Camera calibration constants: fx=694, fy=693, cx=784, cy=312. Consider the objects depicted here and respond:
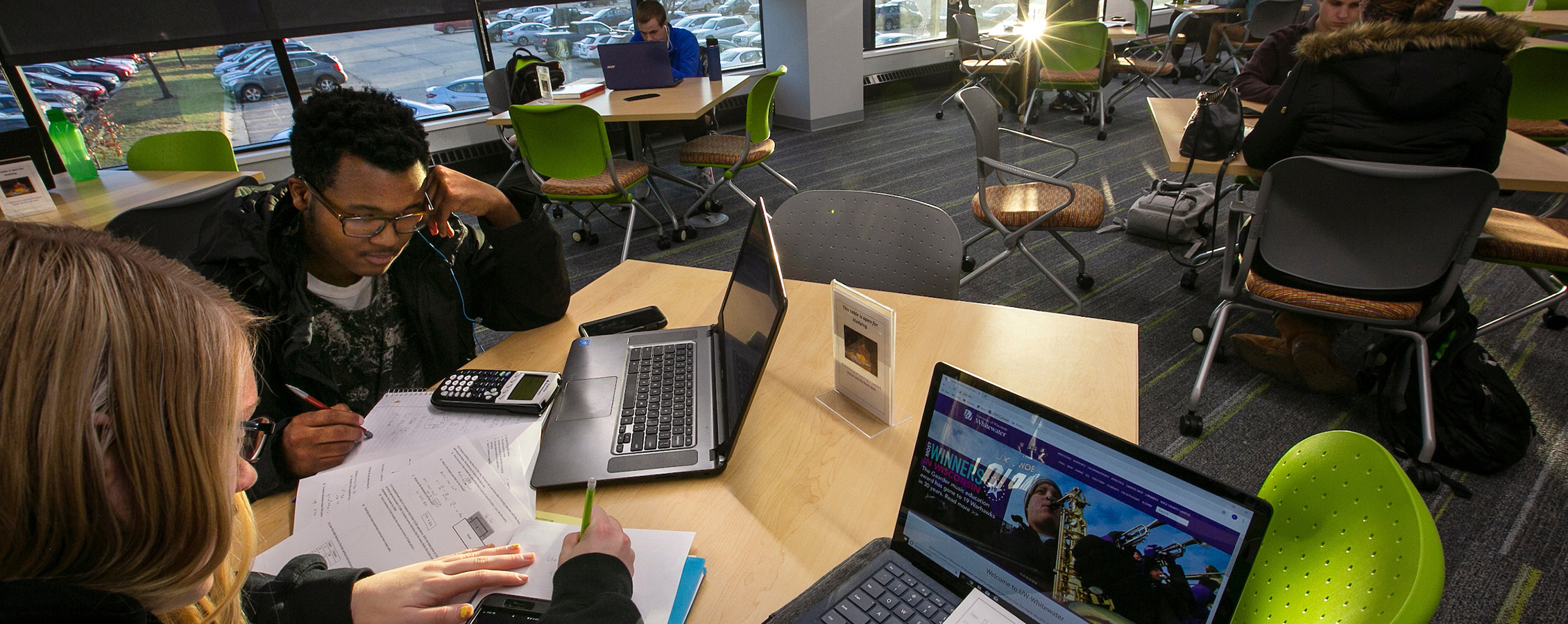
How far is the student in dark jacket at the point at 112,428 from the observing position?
0.45 m

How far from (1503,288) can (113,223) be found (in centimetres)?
478

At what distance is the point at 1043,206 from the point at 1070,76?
3058 mm

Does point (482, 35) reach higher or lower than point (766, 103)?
higher

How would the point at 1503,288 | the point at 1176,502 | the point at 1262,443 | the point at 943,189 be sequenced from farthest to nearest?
the point at 943,189 < the point at 1503,288 < the point at 1262,443 < the point at 1176,502

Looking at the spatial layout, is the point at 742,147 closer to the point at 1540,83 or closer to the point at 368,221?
the point at 368,221

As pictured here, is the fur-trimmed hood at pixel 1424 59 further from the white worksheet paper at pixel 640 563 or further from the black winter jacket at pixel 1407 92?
the white worksheet paper at pixel 640 563

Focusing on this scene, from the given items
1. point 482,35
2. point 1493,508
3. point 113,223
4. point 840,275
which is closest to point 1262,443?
point 1493,508

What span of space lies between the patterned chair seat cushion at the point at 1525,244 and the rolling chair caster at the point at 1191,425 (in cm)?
100

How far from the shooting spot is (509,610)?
80cm

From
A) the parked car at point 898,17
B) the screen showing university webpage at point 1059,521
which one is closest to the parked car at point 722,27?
the parked car at point 898,17

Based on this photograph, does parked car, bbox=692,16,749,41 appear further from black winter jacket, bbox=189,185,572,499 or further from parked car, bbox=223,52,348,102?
black winter jacket, bbox=189,185,572,499

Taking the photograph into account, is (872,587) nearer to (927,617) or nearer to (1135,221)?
(927,617)

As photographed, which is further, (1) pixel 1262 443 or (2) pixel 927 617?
(1) pixel 1262 443

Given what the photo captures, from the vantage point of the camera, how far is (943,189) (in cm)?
446
